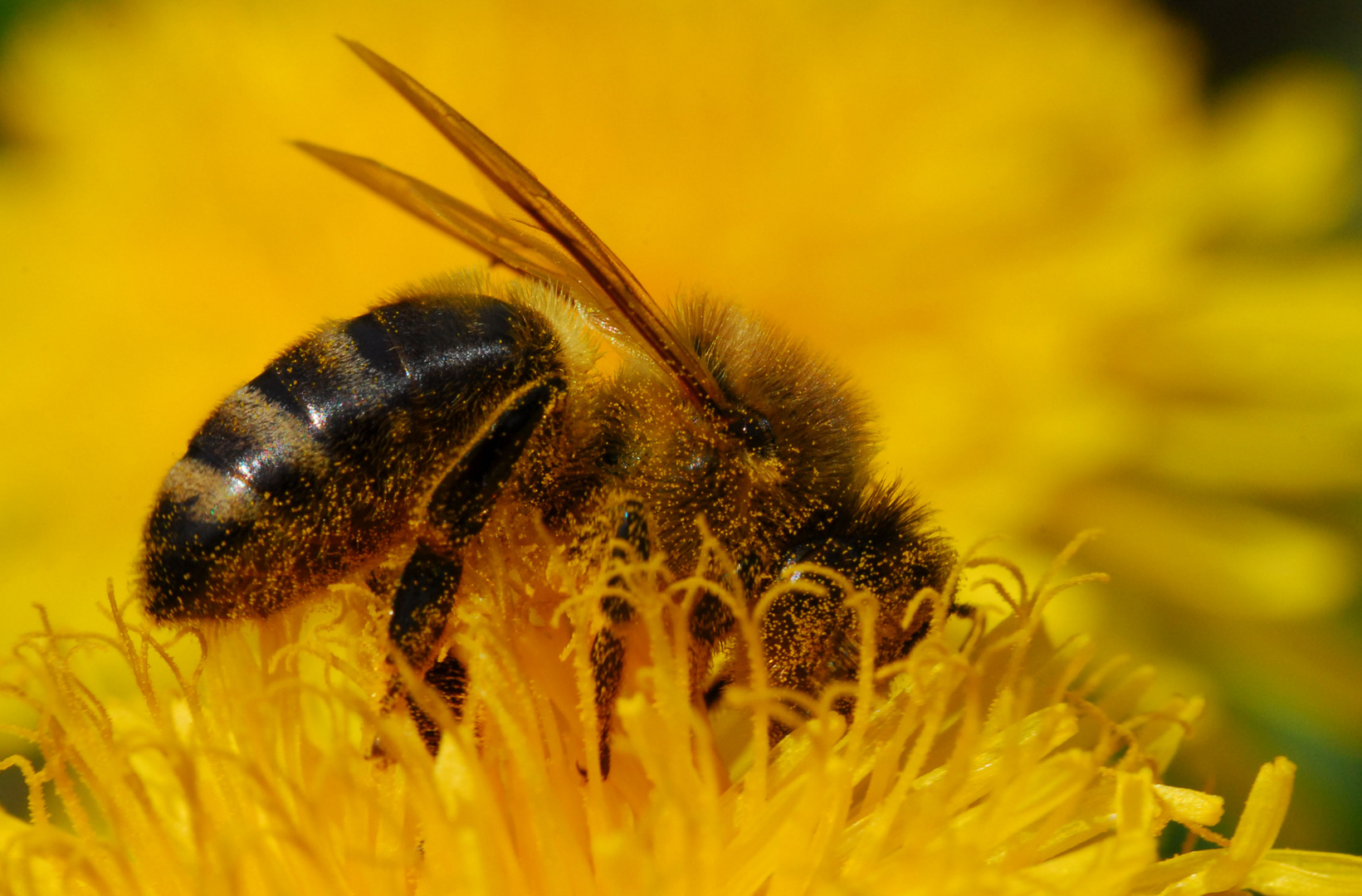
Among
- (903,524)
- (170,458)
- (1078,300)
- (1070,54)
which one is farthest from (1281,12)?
(170,458)

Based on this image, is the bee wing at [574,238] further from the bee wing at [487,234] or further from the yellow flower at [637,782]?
the yellow flower at [637,782]

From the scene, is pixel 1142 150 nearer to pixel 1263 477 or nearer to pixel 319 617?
pixel 1263 477

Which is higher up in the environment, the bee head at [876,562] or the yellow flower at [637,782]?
the bee head at [876,562]

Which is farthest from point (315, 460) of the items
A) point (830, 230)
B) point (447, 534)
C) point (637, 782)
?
point (830, 230)

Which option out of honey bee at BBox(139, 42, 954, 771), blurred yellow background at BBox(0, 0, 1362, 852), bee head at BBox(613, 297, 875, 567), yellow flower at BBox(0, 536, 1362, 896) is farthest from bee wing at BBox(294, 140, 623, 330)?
blurred yellow background at BBox(0, 0, 1362, 852)

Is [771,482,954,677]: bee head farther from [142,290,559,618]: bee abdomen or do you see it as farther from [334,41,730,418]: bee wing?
[142,290,559,618]: bee abdomen

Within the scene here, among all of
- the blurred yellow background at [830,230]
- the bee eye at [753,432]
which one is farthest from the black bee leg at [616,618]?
the blurred yellow background at [830,230]
